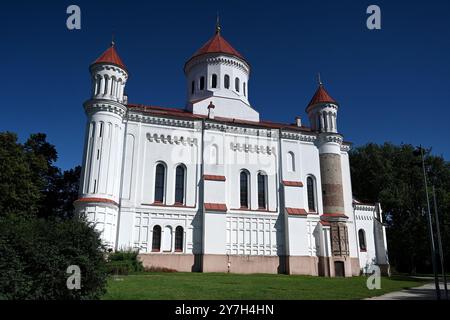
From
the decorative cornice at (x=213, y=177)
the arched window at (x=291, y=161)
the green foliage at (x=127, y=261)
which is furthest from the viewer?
the arched window at (x=291, y=161)

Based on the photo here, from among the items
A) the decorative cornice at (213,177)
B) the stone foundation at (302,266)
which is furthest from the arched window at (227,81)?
the stone foundation at (302,266)

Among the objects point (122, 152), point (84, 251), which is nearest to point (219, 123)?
point (122, 152)

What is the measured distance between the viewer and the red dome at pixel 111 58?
3225 centimetres

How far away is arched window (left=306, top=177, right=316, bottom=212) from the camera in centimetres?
3656

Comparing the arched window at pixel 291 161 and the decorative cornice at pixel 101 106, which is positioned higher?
the decorative cornice at pixel 101 106

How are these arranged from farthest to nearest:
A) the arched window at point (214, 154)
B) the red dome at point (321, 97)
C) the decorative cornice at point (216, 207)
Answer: the red dome at point (321, 97) < the arched window at point (214, 154) < the decorative cornice at point (216, 207)

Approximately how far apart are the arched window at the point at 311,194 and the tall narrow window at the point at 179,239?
13.5 meters

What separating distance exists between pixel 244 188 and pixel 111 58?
17.3m

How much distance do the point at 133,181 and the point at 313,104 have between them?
21267 mm

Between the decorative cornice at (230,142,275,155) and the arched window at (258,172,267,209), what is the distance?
239 cm

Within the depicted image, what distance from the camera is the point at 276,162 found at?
36.5m

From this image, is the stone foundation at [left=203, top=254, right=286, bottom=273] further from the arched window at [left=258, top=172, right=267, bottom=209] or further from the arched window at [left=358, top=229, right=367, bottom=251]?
the arched window at [left=358, top=229, right=367, bottom=251]

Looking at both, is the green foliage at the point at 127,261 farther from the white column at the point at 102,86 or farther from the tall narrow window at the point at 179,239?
the white column at the point at 102,86
